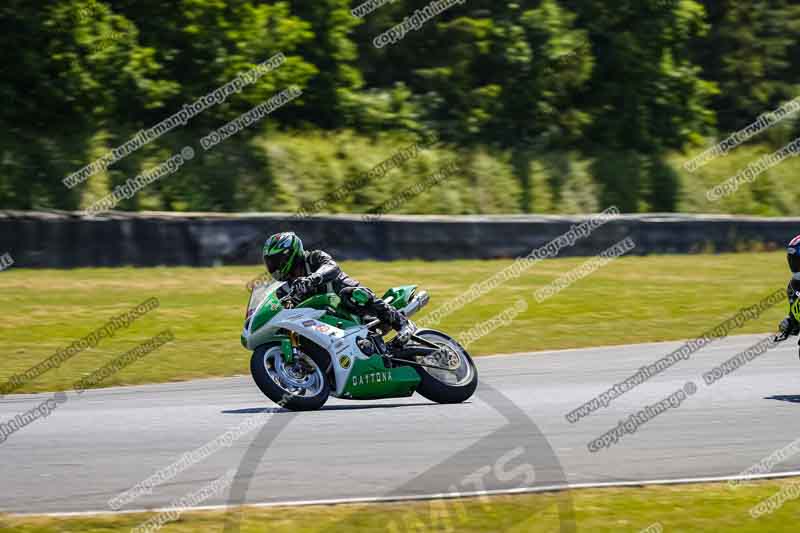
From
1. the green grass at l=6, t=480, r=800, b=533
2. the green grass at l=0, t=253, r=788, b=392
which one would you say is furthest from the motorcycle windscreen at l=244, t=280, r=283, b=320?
the green grass at l=6, t=480, r=800, b=533

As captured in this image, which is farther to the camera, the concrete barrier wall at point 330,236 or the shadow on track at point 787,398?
the concrete barrier wall at point 330,236

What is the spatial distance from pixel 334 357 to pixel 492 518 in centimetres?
386

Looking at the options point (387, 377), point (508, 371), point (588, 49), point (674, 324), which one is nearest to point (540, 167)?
point (588, 49)

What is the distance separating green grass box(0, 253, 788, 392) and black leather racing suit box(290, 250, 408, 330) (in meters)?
3.24

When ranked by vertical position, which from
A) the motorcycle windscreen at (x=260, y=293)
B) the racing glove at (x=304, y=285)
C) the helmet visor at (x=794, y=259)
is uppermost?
the racing glove at (x=304, y=285)

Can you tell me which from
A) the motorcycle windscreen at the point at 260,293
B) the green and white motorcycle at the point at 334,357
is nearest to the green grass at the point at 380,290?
the motorcycle windscreen at the point at 260,293

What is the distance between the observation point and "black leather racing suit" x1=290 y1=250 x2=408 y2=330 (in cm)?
1132

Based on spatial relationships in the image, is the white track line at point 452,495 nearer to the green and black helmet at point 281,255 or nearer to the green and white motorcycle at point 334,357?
the green and white motorcycle at point 334,357

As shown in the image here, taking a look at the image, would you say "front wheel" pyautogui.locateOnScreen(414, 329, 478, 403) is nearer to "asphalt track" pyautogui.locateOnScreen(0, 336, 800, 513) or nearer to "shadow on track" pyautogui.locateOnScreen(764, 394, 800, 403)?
"asphalt track" pyautogui.locateOnScreen(0, 336, 800, 513)

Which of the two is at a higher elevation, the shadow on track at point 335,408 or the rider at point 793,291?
the rider at point 793,291

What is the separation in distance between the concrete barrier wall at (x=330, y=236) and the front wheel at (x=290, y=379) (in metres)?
11.2

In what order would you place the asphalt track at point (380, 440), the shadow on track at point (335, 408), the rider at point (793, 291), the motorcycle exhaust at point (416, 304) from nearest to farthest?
1. the asphalt track at point (380, 440)
2. the shadow on track at point (335, 408)
3. the motorcycle exhaust at point (416, 304)
4. the rider at point (793, 291)

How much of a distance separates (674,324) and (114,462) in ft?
35.6

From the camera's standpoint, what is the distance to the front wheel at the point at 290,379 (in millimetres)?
11000
